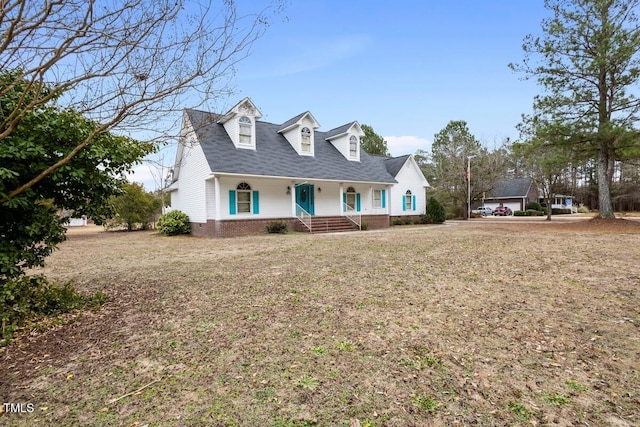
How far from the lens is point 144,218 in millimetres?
23125

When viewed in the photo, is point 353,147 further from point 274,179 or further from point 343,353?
point 343,353

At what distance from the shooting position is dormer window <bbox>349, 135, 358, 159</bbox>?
863 inches

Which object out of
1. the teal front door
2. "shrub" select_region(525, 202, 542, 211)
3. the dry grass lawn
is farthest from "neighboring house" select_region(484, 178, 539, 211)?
the dry grass lawn

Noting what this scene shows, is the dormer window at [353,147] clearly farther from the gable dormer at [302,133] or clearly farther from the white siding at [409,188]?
the white siding at [409,188]

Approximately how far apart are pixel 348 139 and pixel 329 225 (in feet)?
22.4

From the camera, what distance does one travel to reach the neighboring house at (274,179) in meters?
15.9

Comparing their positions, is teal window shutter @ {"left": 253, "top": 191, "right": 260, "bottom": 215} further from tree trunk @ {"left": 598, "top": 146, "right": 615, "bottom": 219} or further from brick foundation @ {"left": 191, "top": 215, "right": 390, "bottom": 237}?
tree trunk @ {"left": 598, "top": 146, "right": 615, "bottom": 219}

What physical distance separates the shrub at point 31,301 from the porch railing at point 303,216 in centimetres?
1252

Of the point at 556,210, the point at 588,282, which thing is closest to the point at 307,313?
the point at 588,282

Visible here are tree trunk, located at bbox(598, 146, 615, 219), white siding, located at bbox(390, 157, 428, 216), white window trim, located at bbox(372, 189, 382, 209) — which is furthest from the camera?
white siding, located at bbox(390, 157, 428, 216)

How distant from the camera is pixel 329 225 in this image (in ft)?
59.7

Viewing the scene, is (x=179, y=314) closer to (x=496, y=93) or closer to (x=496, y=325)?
(x=496, y=325)

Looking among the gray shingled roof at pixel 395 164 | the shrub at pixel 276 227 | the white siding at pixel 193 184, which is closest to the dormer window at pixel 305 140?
the shrub at pixel 276 227

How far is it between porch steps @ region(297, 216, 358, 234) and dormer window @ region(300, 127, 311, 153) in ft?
14.6
